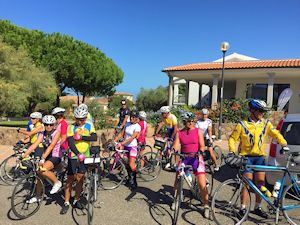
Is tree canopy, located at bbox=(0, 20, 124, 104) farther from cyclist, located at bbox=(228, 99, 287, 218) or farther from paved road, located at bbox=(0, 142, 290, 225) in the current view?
cyclist, located at bbox=(228, 99, 287, 218)

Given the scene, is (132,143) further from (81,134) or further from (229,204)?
(229,204)

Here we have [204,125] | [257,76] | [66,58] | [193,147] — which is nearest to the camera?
[193,147]

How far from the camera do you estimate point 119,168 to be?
19.9ft

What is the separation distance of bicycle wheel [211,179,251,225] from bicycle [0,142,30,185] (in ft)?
13.6

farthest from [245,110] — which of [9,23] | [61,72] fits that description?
[9,23]

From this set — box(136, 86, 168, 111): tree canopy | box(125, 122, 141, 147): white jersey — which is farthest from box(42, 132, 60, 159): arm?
box(136, 86, 168, 111): tree canopy

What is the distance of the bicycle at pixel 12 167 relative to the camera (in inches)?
238

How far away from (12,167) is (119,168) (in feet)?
7.72

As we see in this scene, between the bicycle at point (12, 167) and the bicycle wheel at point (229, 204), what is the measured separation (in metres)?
4.14

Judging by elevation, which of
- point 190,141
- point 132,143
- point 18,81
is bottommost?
point 132,143

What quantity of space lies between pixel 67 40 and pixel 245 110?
2167 centimetres

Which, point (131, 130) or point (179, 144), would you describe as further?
point (131, 130)

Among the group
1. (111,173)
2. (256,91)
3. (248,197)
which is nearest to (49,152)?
(111,173)

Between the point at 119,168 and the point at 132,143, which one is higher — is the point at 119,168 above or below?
below
